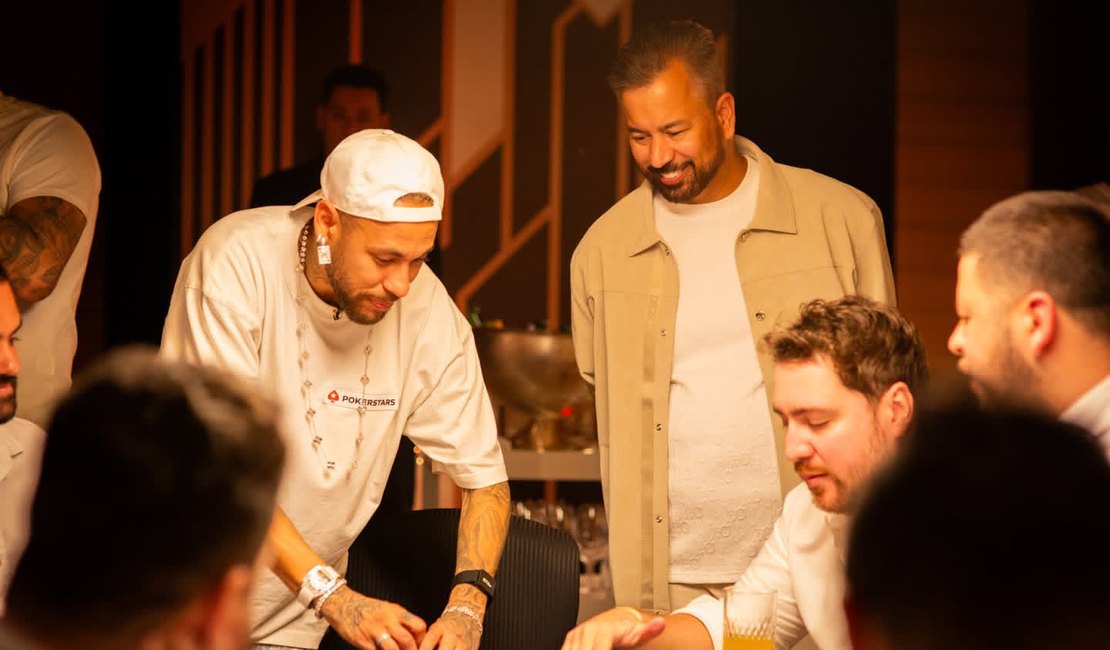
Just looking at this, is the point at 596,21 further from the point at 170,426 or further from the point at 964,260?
the point at 170,426

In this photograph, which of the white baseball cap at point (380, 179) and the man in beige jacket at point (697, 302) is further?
the man in beige jacket at point (697, 302)

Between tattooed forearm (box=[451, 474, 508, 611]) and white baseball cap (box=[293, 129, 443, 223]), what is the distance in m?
0.52

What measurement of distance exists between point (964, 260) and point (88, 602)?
4.74 feet

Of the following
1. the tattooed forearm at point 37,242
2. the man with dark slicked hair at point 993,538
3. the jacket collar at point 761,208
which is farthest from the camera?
the jacket collar at point 761,208

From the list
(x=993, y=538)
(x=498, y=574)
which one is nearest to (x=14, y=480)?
(x=498, y=574)

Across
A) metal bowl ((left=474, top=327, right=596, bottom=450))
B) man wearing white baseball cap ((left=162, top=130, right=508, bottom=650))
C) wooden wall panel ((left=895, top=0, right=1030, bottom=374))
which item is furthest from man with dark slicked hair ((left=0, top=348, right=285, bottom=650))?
wooden wall panel ((left=895, top=0, right=1030, bottom=374))

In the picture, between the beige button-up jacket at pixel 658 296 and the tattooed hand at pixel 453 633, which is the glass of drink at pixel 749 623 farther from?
the beige button-up jacket at pixel 658 296

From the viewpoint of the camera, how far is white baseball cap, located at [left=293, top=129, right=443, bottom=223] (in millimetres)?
2379

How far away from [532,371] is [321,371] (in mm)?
1188

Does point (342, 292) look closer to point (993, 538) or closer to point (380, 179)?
point (380, 179)

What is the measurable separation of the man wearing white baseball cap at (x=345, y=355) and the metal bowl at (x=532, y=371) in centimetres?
98

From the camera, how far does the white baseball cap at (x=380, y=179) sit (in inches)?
93.7

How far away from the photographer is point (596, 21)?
4.62 metres

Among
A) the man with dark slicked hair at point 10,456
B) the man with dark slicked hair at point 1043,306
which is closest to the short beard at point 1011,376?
the man with dark slicked hair at point 1043,306
